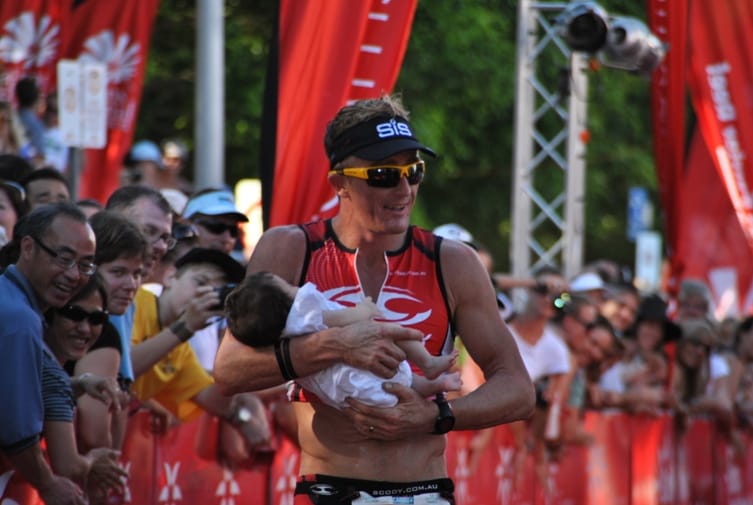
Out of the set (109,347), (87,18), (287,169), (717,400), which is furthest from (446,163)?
(109,347)

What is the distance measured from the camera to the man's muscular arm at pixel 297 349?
192 inches

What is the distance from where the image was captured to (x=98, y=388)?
19.8ft

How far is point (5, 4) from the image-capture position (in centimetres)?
1186

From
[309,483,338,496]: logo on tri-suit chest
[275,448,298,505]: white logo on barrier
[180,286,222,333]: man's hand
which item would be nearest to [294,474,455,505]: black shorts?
[309,483,338,496]: logo on tri-suit chest

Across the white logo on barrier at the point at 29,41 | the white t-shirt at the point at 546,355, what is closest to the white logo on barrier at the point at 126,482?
the white t-shirt at the point at 546,355

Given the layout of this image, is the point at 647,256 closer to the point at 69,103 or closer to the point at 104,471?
the point at 69,103

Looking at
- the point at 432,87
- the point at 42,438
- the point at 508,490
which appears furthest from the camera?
the point at 432,87

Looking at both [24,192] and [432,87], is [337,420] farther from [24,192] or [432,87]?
[432,87]

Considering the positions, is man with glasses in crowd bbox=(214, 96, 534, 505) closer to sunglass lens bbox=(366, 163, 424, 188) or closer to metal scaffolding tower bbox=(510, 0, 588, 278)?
sunglass lens bbox=(366, 163, 424, 188)

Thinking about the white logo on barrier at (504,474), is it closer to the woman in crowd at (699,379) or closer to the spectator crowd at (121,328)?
the spectator crowd at (121,328)

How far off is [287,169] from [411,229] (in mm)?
2655

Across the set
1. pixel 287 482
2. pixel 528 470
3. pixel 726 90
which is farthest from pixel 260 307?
pixel 726 90

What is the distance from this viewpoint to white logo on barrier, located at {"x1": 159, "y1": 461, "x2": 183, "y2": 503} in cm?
704

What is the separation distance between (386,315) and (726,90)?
29.2ft
